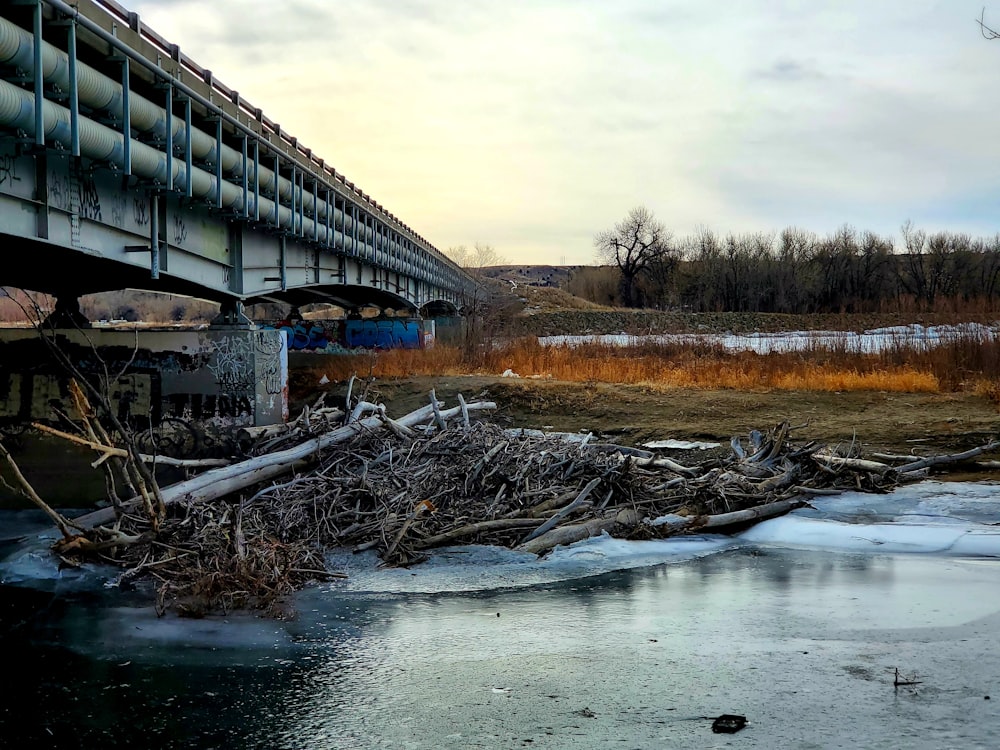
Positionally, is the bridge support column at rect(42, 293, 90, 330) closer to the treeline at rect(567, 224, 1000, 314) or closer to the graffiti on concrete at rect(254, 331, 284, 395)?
the graffiti on concrete at rect(254, 331, 284, 395)

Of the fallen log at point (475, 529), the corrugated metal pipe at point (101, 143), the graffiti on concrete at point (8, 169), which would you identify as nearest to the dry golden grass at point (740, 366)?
the corrugated metal pipe at point (101, 143)

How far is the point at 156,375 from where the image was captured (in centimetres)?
1595

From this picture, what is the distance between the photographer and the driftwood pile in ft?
30.1

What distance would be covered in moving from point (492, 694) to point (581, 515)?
17.2 ft

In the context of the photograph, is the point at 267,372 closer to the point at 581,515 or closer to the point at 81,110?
the point at 81,110

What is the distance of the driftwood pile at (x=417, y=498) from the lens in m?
9.19

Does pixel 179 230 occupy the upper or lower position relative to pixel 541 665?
upper

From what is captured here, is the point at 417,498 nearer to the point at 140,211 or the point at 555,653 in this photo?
the point at 555,653

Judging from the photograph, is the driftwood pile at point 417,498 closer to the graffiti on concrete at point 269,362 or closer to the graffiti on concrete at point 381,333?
the graffiti on concrete at point 269,362

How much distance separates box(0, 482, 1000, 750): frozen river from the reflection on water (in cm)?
2

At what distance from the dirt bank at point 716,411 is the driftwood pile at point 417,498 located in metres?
2.41

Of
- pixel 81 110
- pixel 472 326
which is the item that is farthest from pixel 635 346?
pixel 81 110

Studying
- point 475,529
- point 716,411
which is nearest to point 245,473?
point 475,529

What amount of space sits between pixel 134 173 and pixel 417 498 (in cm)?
A: 564
